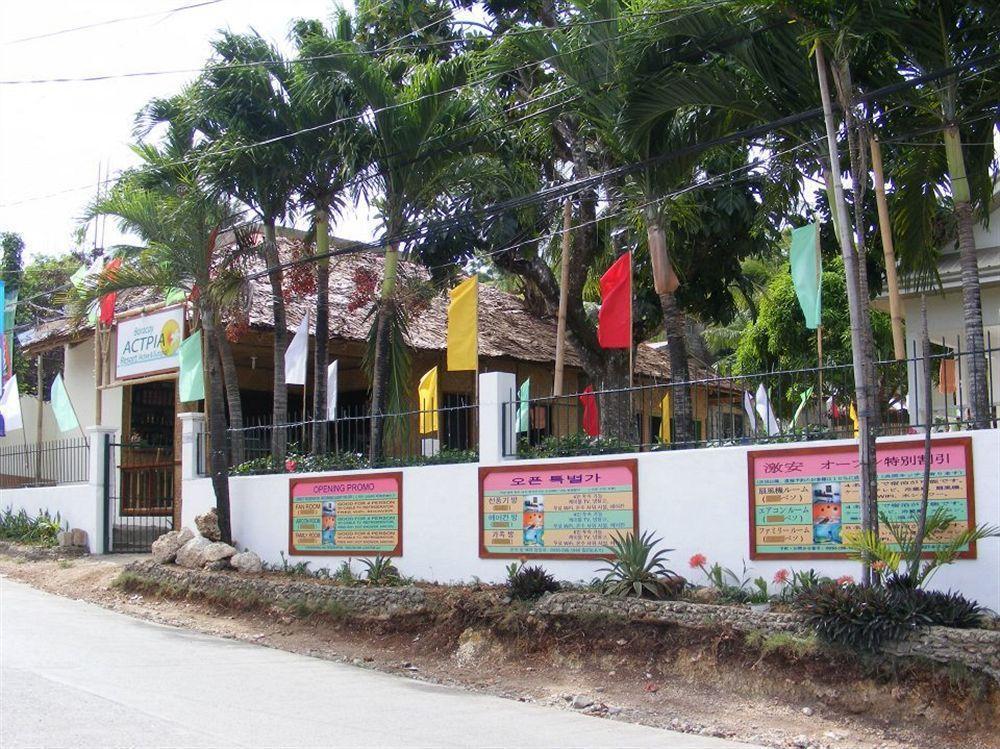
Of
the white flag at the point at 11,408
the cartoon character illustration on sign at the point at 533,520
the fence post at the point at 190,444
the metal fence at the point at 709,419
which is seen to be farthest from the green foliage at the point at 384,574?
the white flag at the point at 11,408

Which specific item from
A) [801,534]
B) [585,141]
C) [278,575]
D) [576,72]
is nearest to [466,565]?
[278,575]

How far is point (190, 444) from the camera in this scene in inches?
680

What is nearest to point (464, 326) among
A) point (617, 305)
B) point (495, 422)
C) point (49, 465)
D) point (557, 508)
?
point (617, 305)

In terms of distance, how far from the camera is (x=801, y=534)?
9992mm

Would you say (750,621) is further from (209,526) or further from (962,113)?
(209,526)

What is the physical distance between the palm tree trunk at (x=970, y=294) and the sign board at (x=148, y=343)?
44.9ft

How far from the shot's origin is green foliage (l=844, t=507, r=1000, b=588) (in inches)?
341

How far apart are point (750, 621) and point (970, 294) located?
3757 millimetres

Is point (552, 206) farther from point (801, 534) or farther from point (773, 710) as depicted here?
point (773, 710)

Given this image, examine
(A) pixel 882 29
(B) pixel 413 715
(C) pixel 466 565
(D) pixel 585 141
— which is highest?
(D) pixel 585 141

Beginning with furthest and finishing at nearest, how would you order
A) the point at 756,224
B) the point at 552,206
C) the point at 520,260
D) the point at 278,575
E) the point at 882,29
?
the point at 520,260 → the point at 552,206 → the point at 756,224 → the point at 278,575 → the point at 882,29

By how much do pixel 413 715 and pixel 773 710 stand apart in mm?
2976

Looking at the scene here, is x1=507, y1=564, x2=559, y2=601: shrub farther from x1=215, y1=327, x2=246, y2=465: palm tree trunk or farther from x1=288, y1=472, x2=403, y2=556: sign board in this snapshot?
x1=215, y1=327, x2=246, y2=465: palm tree trunk

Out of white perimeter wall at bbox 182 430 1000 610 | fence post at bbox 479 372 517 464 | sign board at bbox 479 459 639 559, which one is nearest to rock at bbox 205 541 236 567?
white perimeter wall at bbox 182 430 1000 610
